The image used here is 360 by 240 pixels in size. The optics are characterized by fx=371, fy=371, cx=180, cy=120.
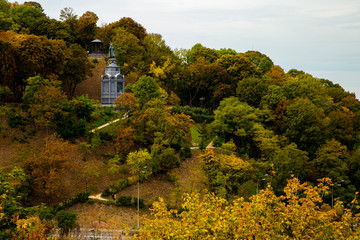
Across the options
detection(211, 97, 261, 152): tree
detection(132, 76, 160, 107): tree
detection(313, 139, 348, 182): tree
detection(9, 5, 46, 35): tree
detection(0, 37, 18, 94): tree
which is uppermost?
detection(9, 5, 46, 35): tree

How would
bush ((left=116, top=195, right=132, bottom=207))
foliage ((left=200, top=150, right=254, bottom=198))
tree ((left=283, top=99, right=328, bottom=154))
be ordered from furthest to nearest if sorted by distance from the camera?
tree ((left=283, top=99, right=328, bottom=154))
foliage ((left=200, top=150, right=254, bottom=198))
bush ((left=116, top=195, right=132, bottom=207))

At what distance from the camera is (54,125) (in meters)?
52.9

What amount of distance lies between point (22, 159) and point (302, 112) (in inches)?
1738

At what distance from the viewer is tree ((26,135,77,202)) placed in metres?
43.2

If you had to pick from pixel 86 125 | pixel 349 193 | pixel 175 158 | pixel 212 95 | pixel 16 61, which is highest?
pixel 16 61

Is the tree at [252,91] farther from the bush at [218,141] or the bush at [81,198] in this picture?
the bush at [81,198]

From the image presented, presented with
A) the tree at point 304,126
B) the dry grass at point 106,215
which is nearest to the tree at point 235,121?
the tree at point 304,126

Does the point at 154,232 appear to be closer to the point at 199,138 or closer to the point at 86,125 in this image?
the point at 86,125

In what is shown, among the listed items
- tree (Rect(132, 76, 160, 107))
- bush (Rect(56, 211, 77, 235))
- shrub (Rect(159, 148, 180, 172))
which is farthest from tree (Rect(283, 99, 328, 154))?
bush (Rect(56, 211, 77, 235))

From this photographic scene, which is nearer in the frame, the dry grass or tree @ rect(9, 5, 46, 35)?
the dry grass

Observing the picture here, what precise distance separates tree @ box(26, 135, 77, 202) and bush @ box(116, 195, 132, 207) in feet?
24.2

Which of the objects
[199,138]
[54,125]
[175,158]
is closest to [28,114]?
[54,125]

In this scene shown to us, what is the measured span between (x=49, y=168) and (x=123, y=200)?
9706 mm

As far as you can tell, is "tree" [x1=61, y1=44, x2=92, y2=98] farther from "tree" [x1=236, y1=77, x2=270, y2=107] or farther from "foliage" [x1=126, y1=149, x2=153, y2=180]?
"tree" [x1=236, y1=77, x2=270, y2=107]
